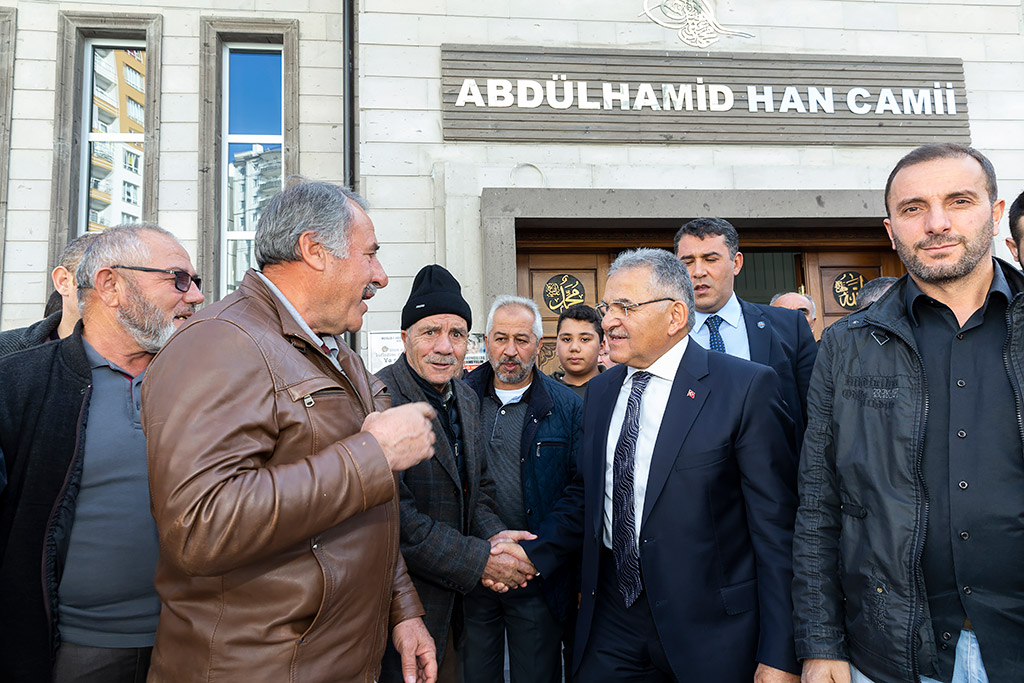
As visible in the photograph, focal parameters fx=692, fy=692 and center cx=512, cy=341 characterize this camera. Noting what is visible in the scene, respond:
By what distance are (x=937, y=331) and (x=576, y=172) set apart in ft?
13.8

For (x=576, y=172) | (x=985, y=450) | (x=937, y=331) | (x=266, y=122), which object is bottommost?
(x=985, y=450)

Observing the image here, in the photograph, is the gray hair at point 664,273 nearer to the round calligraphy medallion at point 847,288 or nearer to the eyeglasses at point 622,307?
the eyeglasses at point 622,307

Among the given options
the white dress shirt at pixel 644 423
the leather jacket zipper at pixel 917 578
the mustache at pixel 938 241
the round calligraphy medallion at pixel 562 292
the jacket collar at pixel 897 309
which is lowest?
the leather jacket zipper at pixel 917 578

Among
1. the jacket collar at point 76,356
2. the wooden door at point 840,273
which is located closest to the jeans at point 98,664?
the jacket collar at point 76,356

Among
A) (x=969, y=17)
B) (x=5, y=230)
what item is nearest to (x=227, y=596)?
(x=5, y=230)

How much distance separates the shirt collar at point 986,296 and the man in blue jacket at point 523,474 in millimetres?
1764

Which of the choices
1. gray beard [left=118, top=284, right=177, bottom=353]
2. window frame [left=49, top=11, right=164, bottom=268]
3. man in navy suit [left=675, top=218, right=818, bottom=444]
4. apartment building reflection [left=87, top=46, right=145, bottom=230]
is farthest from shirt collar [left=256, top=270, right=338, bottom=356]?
apartment building reflection [left=87, top=46, right=145, bottom=230]

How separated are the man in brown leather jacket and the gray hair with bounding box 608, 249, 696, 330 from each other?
47.8 inches

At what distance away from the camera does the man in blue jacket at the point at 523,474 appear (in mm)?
3127

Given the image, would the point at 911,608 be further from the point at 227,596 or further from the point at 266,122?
the point at 266,122

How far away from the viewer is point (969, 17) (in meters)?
6.23

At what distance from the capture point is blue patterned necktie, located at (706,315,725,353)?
3293 mm

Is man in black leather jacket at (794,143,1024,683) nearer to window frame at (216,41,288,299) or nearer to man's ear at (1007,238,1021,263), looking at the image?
man's ear at (1007,238,1021,263)

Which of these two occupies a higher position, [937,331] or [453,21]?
[453,21]
